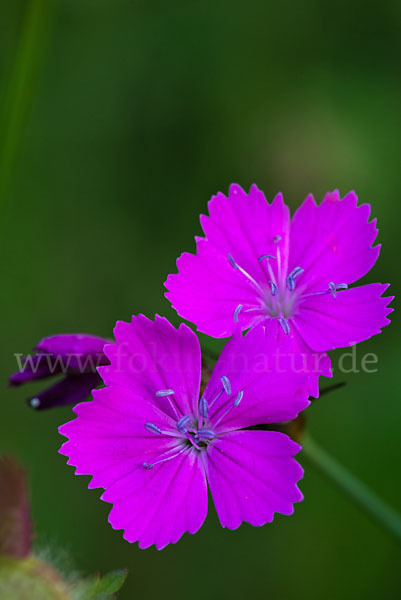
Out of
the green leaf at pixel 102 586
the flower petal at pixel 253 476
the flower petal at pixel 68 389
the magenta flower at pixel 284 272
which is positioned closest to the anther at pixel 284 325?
the magenta flower at pixel 284 272

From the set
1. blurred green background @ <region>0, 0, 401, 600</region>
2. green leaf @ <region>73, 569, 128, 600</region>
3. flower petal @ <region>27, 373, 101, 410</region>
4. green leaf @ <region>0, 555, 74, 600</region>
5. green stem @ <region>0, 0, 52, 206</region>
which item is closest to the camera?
green leaf @ <region>0, 555, 74, 600</region>

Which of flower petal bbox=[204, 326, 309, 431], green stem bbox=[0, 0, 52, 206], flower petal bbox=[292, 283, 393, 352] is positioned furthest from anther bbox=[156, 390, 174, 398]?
Answer: green stem bbox=[0, 0, 52, 206]

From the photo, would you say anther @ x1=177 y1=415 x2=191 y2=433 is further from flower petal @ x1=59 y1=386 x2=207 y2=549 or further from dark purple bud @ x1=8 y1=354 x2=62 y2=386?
dark purple bud @ x1=8 y1=354 x2=62 y2=386

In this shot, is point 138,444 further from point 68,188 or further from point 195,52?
point 195,52

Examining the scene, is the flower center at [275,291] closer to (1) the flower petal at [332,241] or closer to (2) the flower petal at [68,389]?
(1) the flower petal at [332,241]

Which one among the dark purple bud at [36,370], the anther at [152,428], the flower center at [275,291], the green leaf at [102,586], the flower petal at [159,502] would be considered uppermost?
the flower center at [275,291]

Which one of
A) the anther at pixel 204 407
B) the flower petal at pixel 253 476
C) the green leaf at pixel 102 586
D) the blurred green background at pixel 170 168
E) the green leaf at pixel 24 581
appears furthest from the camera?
the blurred green background at pixel 170 168

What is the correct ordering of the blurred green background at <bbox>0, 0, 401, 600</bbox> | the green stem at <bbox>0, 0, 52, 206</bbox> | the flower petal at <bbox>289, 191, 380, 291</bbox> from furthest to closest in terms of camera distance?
the blurred green background at <bbox>0, 0, 401, 600</bbox> < the green stem at <bbox>0, 0, 52, 206</bbox> < the flower petal at <bbox>289, 191, 380, 291</bbox>

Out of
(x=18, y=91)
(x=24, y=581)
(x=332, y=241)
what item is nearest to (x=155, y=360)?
(x=332, y=241)
